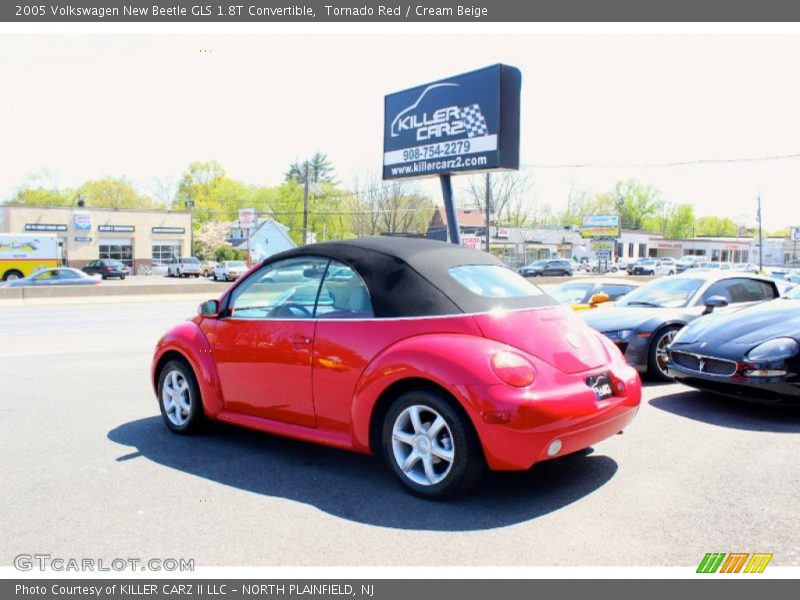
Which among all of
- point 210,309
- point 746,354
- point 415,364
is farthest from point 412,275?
point 746,354

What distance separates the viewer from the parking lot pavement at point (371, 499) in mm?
3568

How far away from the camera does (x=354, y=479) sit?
15.4 feet

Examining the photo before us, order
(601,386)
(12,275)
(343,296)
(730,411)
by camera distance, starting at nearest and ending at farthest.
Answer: (601,386) → (343,296) → (730,411) → (12,275)

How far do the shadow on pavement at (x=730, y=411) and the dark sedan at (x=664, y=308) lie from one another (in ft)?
2.05

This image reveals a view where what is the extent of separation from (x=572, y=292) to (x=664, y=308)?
3.16 meters

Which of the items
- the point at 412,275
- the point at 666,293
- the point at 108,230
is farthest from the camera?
the point at 108,230

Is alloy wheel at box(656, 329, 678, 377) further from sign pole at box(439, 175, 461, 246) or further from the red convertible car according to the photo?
sign pole at box(439, 175, 461, 246)

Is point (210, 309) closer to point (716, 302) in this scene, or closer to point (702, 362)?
point (702, 362)

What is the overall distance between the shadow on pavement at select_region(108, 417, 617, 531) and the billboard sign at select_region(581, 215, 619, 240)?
3192 inches

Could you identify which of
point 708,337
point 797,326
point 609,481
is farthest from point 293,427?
point 797,326

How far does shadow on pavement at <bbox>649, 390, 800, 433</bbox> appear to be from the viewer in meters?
6.07

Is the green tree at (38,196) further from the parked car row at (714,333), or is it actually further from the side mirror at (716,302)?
the side mirror at (716,302)

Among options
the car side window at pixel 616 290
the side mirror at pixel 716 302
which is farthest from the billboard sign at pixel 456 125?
the side mirror at pixel 716 302

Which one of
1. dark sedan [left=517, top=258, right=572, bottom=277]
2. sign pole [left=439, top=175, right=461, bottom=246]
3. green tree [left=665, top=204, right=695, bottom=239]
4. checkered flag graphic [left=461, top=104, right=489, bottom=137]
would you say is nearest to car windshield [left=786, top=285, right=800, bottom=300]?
checkered flag graphic [left=461, top=104, right=489, bottom=137]
